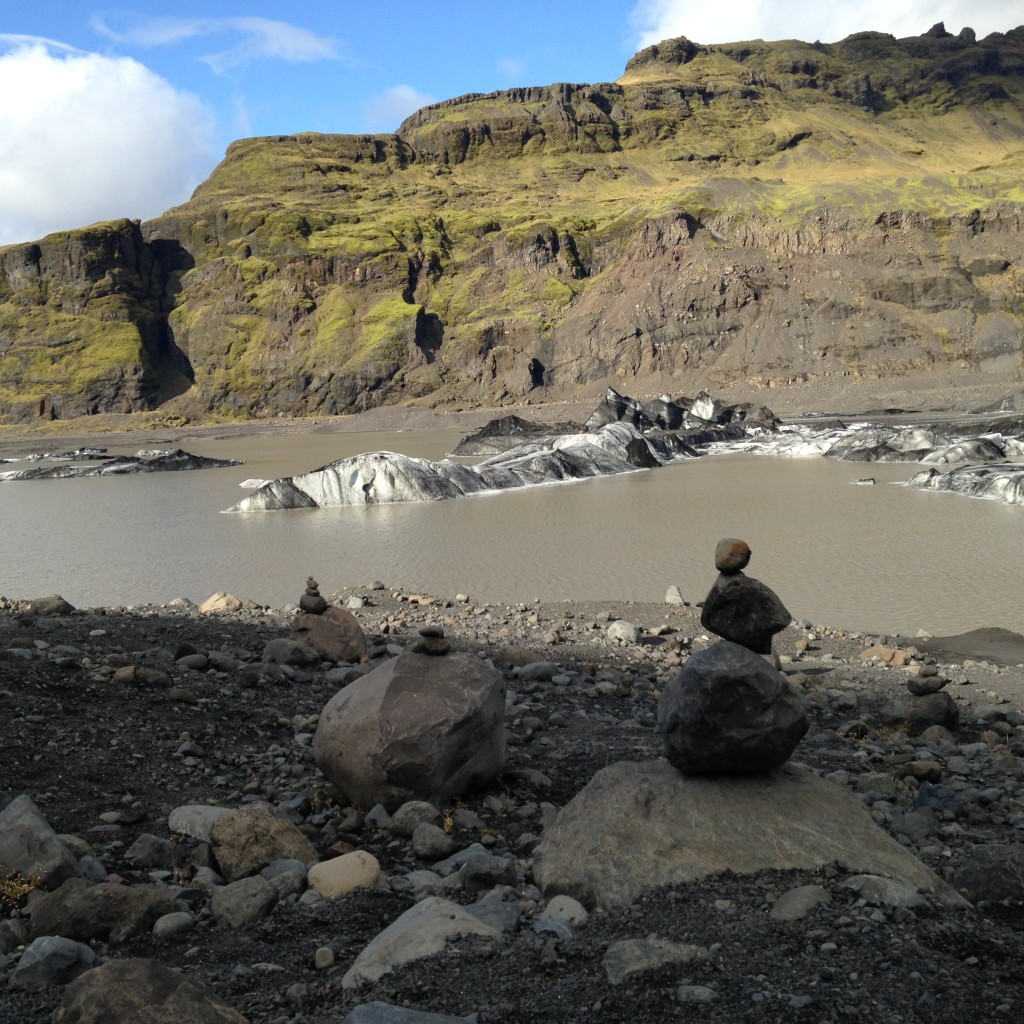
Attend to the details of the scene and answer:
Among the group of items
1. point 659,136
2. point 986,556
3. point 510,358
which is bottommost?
point 986,556

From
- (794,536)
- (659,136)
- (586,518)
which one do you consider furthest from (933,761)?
(659,136)

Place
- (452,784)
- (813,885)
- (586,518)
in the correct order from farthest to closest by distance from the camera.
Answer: (586,518)
(452,784)
(813,885)

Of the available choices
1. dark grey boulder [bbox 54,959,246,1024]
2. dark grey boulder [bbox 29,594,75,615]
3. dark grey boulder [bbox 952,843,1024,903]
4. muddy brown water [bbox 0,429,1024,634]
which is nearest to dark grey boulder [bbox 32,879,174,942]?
dark grey boulder [bbox 54,959,246,1024]

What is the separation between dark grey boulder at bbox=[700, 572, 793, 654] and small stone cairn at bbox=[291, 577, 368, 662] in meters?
4.96

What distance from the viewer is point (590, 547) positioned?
1950 centimetres

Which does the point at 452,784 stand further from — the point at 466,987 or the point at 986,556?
the point at 986,556

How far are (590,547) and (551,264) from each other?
345 ft

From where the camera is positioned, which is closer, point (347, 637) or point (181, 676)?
point (181, 676)

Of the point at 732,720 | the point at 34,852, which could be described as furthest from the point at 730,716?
the point at 34,852

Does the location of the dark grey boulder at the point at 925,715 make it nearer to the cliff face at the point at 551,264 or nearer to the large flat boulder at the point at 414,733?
the large flat boulder at the point at 414,733

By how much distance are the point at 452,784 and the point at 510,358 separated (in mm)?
104669

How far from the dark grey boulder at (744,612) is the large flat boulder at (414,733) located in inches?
60.8

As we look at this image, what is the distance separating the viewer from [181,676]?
8.37 meters

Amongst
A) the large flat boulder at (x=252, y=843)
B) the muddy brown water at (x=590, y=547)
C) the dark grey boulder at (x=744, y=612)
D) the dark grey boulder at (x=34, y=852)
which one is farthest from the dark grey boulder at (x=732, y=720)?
the muddy brown water at (x=590, y=547)
